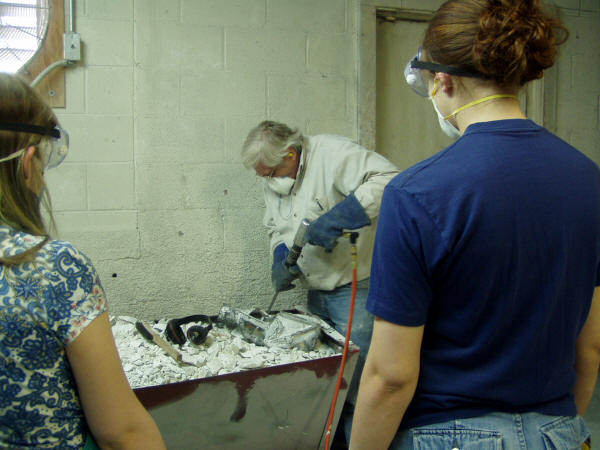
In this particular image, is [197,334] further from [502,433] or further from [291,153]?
[502,433]

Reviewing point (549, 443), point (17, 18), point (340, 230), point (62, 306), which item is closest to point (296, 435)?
point (340, 230)

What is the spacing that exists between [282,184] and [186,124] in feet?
1.94

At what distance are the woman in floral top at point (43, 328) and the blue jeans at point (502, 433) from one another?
0.51 meters

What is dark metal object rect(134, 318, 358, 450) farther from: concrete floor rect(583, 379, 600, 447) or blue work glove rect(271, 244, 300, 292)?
concrete floor rect(583, 379, 600, 447)

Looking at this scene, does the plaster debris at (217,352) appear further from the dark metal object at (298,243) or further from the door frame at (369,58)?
the door frame at (369,58)

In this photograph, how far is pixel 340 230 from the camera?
6.30 ft

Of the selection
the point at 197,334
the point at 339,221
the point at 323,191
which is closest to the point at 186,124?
the point at 323,191

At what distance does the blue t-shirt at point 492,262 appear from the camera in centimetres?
69

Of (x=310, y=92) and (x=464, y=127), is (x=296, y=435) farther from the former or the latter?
(x=310, y=92)

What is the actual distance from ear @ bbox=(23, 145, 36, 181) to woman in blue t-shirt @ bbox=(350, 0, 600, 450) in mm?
592

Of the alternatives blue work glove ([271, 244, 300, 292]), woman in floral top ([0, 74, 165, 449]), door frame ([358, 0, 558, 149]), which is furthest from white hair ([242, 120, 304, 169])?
woman in floral top ([0, 74, 165, 449])

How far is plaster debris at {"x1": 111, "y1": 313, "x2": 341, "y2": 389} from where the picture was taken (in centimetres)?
157

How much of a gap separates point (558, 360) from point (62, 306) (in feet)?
2.62

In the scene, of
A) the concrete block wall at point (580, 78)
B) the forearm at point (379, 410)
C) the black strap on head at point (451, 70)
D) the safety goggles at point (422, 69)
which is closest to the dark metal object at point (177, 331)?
the forearm at point (379, 410)
